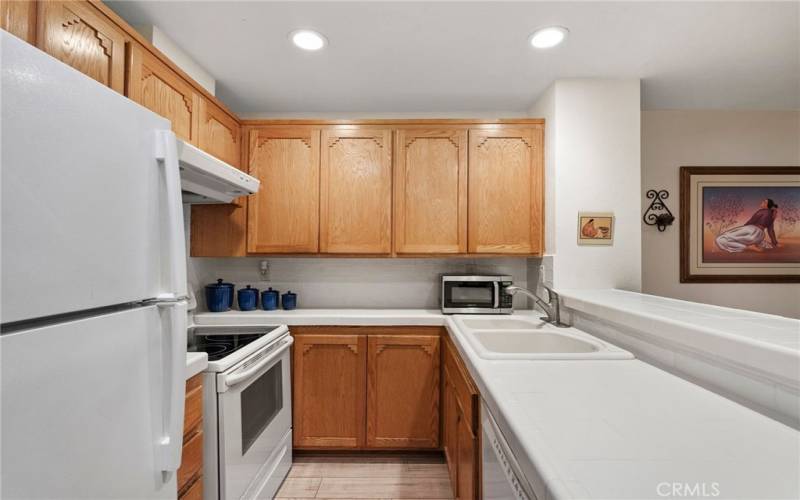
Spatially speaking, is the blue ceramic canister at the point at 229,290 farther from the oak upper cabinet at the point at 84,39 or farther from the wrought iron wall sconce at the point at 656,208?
the wrought iron wall sconce at the point at 656,208

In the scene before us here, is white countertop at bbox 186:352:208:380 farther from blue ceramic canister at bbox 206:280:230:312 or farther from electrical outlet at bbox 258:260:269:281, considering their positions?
electrical outlet at bbox 258:260:269:281

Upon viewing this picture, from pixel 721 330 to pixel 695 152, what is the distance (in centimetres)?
227

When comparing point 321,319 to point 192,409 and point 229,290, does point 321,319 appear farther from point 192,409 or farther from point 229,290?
point 192,409

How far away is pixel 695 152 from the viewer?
8.41 feet

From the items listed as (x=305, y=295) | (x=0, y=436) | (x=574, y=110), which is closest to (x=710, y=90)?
(x=574, y=110)

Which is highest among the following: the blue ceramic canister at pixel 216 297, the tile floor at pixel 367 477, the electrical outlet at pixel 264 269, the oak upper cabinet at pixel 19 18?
the oak upper cabinet at pixel 19 18

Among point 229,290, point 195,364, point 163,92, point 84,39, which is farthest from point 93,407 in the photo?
point 229,290

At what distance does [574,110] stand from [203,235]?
259 cm

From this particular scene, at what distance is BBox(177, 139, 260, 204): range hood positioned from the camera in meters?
1.32

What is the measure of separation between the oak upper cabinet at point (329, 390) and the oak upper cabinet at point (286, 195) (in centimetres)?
68

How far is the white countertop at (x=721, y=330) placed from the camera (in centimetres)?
80

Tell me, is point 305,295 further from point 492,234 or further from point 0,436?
point 0,436

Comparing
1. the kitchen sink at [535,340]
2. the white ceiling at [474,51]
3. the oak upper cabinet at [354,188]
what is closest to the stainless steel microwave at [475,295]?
the kitchen sink at [535,340]

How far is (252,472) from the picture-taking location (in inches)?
61.8
